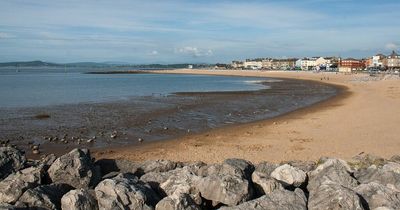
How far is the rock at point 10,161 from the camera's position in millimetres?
7973

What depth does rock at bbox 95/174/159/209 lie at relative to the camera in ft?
21.1

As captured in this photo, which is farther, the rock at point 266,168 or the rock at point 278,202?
the rock at point 266,168

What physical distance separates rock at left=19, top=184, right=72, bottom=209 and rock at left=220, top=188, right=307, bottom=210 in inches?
99.9

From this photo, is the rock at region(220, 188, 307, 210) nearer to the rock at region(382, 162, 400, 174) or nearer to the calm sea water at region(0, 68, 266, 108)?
the rock at region(382, 162, 400, 174)

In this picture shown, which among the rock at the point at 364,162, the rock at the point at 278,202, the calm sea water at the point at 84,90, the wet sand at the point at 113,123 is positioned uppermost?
the rock at the point at 278,202

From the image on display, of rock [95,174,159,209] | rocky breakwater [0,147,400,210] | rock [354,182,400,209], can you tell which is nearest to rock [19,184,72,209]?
rocky breakwater [0,147,400,210]

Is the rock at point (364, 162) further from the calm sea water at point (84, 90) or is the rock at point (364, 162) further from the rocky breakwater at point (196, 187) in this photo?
the calm sea water at point (84, 90)

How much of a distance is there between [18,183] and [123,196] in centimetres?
182

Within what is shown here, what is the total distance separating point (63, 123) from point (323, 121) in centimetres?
1421

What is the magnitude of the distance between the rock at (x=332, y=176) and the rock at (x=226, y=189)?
134 centimetres

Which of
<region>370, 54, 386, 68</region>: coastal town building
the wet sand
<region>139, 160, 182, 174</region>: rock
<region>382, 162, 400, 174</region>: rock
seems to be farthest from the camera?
<region>370, 54, 386, 68</region>: coastal town building

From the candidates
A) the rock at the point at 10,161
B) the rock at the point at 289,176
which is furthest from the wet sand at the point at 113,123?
the rock at the point at 289,176

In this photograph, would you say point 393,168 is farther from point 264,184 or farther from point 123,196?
point 123,196

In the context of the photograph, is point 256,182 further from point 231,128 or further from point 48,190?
point 231,128
